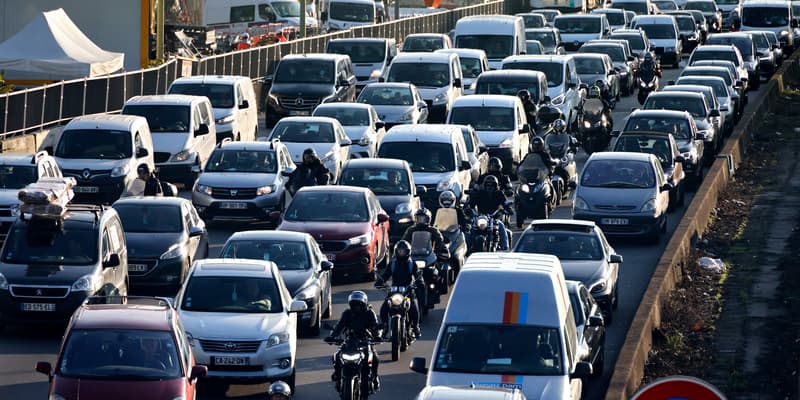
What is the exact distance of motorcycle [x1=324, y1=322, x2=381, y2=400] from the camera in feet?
58.2

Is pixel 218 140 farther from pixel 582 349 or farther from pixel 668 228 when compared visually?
pixel 582 349

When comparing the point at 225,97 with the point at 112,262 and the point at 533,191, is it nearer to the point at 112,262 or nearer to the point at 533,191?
the point at 533,191

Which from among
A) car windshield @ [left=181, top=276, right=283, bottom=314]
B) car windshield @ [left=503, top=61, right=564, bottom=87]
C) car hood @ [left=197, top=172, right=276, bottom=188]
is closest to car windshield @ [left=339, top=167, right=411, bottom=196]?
car hood @ [left=197, top=172, right=276, bottom=188]

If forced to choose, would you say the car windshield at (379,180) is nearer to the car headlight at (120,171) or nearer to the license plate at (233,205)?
the license plate at (233,205)

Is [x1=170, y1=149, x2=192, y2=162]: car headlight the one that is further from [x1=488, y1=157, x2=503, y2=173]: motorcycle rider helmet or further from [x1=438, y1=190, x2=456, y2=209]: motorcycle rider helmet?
[x1=438, y1=190, x2=456, y2=209]: motorcycle rider helmet

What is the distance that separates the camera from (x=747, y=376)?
2041 cm

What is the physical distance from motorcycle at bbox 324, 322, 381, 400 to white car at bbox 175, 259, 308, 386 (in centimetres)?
90

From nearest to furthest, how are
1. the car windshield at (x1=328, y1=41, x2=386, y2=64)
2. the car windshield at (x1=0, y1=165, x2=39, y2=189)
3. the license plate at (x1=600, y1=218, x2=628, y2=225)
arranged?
1. the car windshield at (x1=0, y1=165, x2=39, y2=189)
2. the license plate at (x1=600, y1=218, x2=628, y2=225)
3. the car windshield at (x1=328, y1=41, x2=386, y2=64)

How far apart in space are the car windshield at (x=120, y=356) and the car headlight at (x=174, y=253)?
8.44 m

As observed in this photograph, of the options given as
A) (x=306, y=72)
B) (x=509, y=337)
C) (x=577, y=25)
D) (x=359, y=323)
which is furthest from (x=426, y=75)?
(x=509, y=337)

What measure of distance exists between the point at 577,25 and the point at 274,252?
4268cm

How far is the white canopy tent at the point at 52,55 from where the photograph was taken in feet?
148

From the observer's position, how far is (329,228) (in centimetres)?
2620

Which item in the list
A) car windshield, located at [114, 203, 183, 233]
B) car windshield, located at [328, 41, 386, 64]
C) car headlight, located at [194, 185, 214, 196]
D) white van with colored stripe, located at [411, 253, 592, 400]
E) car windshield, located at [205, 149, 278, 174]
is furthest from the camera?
car windshield, located at [328, 41, 386, 64]
